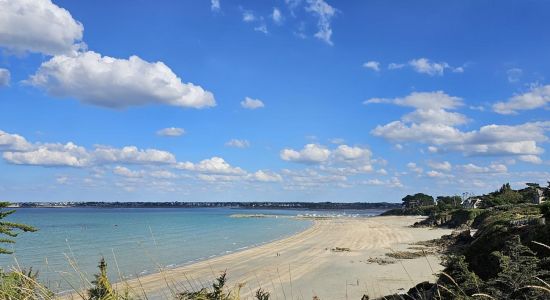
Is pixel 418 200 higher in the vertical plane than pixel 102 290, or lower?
higher

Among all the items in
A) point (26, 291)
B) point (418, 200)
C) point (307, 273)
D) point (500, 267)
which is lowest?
point (307, 273)

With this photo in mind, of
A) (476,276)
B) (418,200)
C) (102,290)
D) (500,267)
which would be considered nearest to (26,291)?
(102,290)

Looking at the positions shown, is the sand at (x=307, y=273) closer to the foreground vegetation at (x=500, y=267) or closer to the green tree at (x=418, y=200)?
the foreground vegetation at (x=500, y=267)

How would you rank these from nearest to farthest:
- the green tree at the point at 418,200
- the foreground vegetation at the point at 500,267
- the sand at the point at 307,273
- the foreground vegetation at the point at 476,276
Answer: the foreground vegetation at the point at 476,276
the foreground vegetation at the point at 500,267
the sand at the point at 307,273
the green tree at the point at 418,200

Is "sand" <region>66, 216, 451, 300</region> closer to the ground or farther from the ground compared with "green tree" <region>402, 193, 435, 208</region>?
closer to the ground

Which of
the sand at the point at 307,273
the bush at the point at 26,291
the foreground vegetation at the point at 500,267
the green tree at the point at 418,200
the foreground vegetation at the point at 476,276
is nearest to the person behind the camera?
the bush at the point at 26,291

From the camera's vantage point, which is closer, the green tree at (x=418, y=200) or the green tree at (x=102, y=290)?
the green tree at (x=102, y=290)

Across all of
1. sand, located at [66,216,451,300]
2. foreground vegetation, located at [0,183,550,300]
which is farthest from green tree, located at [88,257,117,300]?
sand, located at [66,216,451,300]

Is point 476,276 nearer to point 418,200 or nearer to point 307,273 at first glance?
point 307,273

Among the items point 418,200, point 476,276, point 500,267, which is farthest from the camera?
point 418,200

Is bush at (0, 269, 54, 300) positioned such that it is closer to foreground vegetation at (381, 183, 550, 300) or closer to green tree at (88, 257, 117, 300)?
green tree at (88, 257, 117, 300)

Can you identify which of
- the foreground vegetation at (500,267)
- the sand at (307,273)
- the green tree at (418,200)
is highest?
the green tree at (418,200)

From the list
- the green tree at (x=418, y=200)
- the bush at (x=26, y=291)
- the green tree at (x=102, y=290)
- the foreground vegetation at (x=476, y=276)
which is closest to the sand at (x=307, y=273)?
the foreground vegetation at (x=476, y=276)

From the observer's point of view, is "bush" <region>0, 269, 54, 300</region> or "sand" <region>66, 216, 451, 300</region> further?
"sand" <region>66, 216, 451, 300</region>
